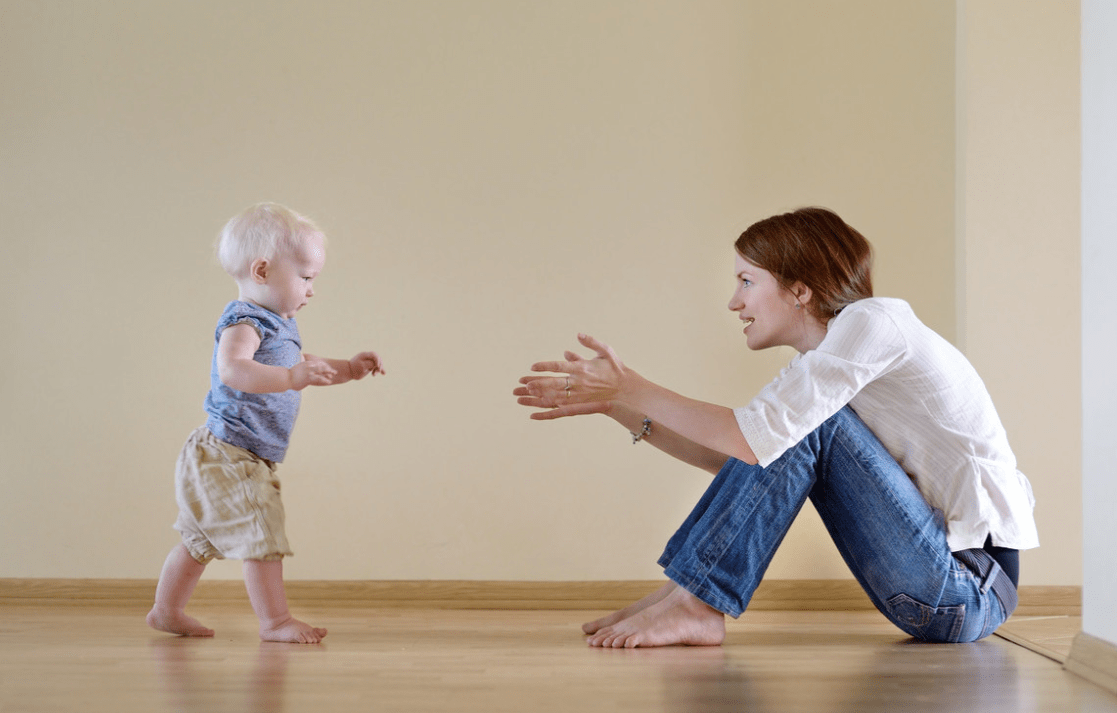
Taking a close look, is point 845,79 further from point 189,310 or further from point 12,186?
point 12,186

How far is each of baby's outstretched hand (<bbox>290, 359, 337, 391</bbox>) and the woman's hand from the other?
1.01ft

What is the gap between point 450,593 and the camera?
2111 mm

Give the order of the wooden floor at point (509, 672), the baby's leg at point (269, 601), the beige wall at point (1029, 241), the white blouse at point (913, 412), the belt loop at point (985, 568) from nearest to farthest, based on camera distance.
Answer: the wooden floor at point (509, 672), the white blouse at point (913, 412), the belt loop at point (985, 568), the baby's leg at point (269, 601), the beige wall at point (1029, 241)

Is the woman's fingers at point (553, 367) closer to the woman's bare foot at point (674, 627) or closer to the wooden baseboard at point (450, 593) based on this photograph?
the woman's bare foot at point (674, 627)

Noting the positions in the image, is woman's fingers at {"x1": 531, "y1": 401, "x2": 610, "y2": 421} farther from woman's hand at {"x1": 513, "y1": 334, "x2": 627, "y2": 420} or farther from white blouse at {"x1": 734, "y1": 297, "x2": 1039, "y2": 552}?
white blouse at {"x1": 734, "y1": 297, "x2": 1039, "y2": 552}

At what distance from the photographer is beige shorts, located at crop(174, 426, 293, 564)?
1586 millimetres

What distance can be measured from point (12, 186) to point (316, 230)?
91 cm

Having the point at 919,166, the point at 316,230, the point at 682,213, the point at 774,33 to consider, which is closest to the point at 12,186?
the point at 316,230

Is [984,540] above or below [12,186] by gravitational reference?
below

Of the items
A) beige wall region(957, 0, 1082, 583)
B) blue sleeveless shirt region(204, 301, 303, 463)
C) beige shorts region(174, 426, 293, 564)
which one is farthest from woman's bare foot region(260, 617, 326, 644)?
beige wall region(957, 0, 1082, 583)

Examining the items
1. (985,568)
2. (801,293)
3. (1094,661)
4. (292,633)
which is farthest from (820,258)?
(292,633)

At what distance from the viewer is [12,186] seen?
2174mm

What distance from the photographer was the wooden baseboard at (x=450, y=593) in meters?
2.09

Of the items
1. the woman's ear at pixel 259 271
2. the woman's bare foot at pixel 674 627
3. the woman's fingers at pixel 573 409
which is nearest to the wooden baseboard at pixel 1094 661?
the woman's bare foot at pixel 674 627
